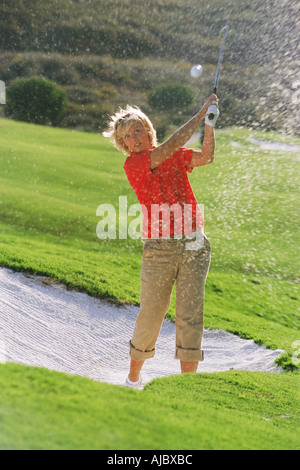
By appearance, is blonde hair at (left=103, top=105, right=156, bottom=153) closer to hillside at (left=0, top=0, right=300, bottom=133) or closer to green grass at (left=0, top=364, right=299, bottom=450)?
green grass at (left=0, top=364, right=299, bottom=450)

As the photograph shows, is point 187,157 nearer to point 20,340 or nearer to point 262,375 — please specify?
point 262,375

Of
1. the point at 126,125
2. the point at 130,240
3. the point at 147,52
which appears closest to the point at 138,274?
the point at 130,240

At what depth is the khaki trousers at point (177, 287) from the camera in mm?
3531

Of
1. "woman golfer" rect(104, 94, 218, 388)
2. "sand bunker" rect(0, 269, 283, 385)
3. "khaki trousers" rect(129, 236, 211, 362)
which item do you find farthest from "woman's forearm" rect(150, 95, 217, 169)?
"sand bunker" rect(0, 269, 283, 385)

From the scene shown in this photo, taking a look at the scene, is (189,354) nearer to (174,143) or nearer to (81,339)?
(174,143)

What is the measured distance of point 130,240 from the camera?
35.9ft

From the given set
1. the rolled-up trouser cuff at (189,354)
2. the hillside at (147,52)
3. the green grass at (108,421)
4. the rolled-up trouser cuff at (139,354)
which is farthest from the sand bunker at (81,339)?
the hillside at (147,52)

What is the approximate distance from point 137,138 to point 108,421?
167cm

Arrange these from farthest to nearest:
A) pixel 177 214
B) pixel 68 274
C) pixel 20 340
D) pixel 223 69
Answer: pixel 223 69 → pixel 68 274 → pixel 20 340 → pixel 177 214

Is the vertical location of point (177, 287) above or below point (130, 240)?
below

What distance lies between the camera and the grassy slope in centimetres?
728
